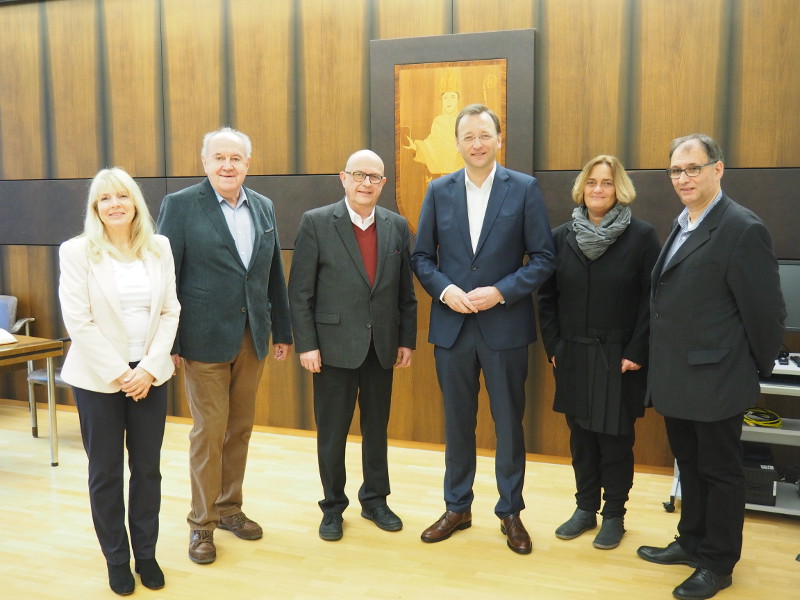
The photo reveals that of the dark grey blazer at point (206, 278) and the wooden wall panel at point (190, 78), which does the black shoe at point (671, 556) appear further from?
the wooden wall panel at point (190, 78)

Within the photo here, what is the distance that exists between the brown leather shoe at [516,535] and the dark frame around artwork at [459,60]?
6.65 feet

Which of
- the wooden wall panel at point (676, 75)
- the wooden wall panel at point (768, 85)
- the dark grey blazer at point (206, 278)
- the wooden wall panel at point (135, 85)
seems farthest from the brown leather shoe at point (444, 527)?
the wooden wall panel at point (135, 85)

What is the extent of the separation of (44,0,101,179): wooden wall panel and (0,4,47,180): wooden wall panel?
5.7 inches

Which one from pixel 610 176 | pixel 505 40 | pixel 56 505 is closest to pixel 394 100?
pixel 505 40

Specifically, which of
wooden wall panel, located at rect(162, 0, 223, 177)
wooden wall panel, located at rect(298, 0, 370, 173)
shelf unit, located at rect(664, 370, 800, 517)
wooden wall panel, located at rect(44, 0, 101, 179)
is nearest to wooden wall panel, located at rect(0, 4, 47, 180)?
wooden wall panel, located at rect(44, 0, 101, 179)

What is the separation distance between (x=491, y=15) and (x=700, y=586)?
3.21 meters

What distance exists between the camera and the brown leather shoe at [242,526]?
3188 mm

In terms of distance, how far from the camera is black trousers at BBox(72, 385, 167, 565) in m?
2.59

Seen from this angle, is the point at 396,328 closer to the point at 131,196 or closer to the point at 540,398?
the point at 131,196

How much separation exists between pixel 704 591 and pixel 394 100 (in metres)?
3.12

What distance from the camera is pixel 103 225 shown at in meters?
2.61

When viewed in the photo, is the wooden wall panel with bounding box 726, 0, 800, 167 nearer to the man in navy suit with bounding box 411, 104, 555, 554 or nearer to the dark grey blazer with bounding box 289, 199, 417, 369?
the man in navy suit with bounding box 411, 104, 555, 554

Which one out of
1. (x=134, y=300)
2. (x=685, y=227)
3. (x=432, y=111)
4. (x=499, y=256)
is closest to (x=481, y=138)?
(x=499, y=256)

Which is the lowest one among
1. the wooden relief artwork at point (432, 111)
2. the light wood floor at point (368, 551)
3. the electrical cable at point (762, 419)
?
the light wood floor at point (368, 551)
